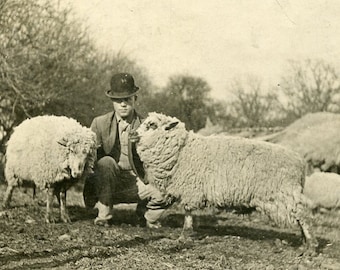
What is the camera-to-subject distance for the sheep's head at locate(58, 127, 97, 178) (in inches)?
246

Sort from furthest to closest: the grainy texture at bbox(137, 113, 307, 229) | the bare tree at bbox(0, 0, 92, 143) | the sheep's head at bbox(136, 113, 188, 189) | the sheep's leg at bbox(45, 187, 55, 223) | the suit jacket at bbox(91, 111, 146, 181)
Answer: the bare tree at bbox(0, 0, 92, 143) → the suit jacket at bbox(91, 111, 146, 181) → the sheep's leg at bbox(45, 187, 55, 223) → the sheep's head at bbox(136, 113, 188, 189) → the grainy texture at bbox(137, 113, 307, 229)

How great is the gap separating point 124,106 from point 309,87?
20.2 metres

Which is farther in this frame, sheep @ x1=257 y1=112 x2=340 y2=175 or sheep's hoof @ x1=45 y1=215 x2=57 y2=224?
sheep @ x1=257 y1=112 x2=340 y2=175

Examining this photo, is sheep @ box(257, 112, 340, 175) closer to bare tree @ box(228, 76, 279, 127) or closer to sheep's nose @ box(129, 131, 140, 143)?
sheep's nose @ box(129, 131, 140, 143)

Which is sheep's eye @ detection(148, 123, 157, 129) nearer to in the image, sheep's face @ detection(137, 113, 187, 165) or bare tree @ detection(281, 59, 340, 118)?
sheep's face @ detection(137, 113, 187, 165)

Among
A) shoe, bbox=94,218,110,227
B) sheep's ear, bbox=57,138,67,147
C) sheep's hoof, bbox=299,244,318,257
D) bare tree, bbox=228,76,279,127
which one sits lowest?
sheep's hoof, bbox=299,244,318,257

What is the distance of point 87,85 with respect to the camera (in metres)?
21.5

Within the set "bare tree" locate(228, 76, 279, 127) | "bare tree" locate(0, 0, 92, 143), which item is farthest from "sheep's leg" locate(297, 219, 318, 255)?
"bare tree" locate(228, 76, 279, 127)

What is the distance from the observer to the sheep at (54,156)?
6332 millimetres

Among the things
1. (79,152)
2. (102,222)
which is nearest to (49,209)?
(102,222)

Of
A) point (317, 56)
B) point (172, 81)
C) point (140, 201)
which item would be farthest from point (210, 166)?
point (172, 81)

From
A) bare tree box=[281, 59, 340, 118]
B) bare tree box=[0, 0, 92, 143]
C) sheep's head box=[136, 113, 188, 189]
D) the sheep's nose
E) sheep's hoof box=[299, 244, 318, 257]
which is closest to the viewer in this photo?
sheep's hoof box=[299, 244, 318, 257]

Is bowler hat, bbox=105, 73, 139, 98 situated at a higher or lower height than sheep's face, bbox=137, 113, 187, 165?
higher

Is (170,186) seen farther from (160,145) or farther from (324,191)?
(324,191)
